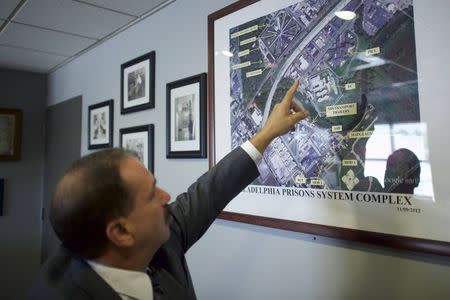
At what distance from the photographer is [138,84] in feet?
6.18

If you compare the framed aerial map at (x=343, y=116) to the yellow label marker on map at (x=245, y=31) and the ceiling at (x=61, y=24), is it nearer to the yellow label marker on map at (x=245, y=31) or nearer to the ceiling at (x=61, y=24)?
the yellow label marker on map at (x=245, y=31)

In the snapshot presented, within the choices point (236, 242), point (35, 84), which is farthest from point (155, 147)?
point (35, 84)

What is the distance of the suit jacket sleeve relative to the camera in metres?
0.95

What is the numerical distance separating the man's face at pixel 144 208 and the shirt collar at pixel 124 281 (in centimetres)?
7

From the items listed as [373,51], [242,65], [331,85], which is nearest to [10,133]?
[242,65]

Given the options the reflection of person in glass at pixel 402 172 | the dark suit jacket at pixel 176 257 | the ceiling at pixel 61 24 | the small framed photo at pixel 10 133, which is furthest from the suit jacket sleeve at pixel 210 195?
the small framed photo at pixel 10 133

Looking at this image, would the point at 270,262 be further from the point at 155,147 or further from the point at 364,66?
the point at 155,147

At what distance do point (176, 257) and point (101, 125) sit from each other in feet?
5.28

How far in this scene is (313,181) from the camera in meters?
1.06

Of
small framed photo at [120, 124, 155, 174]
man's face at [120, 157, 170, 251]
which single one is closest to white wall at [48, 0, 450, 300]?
small framed photo at [120, 124, 155, 174]

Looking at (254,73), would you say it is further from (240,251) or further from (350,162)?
(240,251)

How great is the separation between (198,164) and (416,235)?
0.93m

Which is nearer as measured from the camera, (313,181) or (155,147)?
(313,181)

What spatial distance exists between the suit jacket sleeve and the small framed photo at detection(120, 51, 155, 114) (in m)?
0.93
